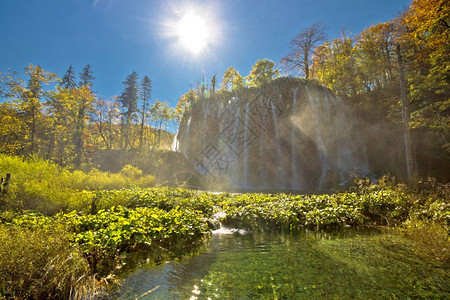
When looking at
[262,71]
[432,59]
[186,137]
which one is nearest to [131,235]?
[432,59]

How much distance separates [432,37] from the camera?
13539 millimetres

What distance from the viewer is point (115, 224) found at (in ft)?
14.5

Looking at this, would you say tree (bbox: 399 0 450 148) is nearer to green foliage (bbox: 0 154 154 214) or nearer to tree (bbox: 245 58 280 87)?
green foliage (bbox: 0 154 154 214)

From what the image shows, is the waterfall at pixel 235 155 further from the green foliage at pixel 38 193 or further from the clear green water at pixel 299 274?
the clear green water at pixel 299 274

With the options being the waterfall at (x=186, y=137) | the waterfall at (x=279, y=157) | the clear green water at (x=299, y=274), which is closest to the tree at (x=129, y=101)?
the waterfall at (x=186, y=137)

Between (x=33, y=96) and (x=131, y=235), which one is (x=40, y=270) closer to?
(x=131, y=235)

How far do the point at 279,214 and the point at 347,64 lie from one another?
25969mm

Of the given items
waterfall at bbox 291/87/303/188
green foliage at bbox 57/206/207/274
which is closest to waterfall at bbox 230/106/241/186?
waterfall at bbox 291/87/303/188

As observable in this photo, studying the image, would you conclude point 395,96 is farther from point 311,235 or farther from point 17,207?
point 17,207

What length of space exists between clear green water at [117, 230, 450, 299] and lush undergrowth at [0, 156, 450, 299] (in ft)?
1.71

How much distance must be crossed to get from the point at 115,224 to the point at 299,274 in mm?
3578

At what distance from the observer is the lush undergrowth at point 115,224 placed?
259 cm

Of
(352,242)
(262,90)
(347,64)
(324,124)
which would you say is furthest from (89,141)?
(352,242)

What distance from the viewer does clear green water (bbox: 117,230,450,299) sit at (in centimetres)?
308
